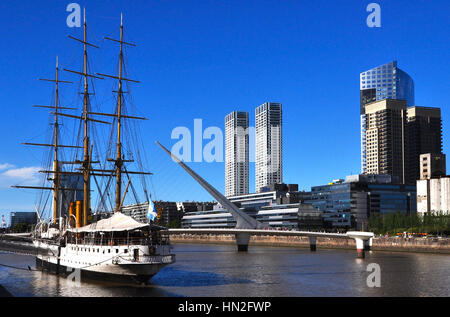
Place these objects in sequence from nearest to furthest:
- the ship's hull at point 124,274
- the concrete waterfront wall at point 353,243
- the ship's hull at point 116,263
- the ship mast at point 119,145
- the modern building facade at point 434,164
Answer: the ship's hull at point 116,263 < the ship's hull at point 124,274 < the ship mast at point 119,145 < the concrete waterfront wall at point 353,243 < the modern building facade at point 434,164

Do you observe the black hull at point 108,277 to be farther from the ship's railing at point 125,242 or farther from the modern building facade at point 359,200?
the modern building facade at point 359,200

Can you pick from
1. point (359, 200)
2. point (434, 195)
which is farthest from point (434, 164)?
point (359, 200)

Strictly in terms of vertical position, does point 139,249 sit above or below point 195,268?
above

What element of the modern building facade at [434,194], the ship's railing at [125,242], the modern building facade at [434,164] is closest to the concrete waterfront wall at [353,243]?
the modern building facade at [434,194]

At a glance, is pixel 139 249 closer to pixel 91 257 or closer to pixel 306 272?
pixel 91 257

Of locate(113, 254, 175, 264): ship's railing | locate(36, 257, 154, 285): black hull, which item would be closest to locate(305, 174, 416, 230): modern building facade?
locate(36, 257, 154, 285): black hull

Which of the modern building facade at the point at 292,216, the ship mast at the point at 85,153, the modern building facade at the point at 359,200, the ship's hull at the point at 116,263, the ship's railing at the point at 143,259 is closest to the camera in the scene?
the ship's railing at the point at 143,259

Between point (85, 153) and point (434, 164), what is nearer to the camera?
point (85, 153)

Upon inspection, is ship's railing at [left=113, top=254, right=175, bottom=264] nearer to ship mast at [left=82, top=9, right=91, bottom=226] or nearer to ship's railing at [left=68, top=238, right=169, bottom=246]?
ship's railing at [left=68, top=238, right=169, bottom=246]

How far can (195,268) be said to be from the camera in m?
60.2

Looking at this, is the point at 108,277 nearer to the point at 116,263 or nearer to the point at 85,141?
the point at 116,263

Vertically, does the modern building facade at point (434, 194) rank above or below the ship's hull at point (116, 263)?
above
